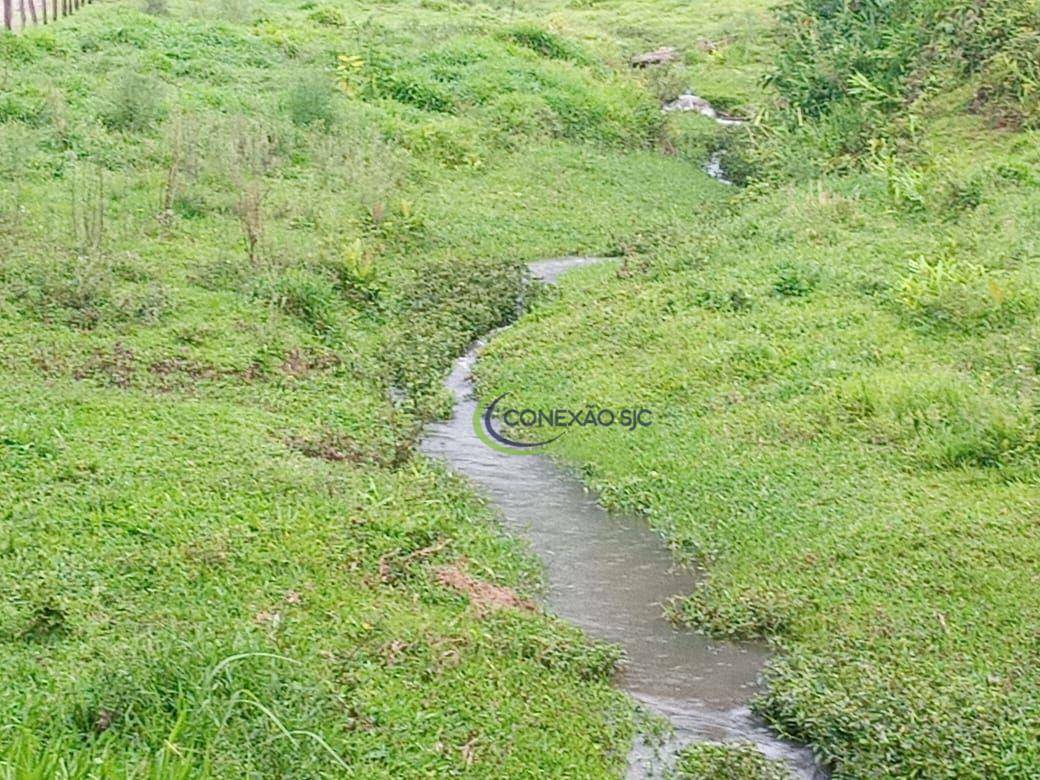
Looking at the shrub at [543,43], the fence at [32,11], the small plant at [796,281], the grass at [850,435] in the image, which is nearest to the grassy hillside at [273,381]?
the fence at [32,11]

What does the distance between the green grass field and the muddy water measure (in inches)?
7.3

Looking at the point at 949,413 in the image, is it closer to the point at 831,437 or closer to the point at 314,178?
the point at 831,437

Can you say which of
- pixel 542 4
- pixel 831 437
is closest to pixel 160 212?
pixel 831 437

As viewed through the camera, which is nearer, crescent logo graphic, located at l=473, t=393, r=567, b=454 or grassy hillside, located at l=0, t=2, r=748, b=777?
grassy hillside, located at l=0, t=2, r=748, b=777

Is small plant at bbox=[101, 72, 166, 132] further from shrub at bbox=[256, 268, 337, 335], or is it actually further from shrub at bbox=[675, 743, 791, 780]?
shrub at bbox=[675, 743, 791, 780]

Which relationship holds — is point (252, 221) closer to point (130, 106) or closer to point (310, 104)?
point (130, 106)

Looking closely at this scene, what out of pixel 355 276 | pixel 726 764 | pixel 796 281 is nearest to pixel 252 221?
pixel 355 276

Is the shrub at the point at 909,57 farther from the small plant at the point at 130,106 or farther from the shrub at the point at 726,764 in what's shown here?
the shrub at the point at 726,764

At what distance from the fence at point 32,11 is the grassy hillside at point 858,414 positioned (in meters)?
11.5

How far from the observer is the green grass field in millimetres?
5906

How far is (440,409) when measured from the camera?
10766 mm

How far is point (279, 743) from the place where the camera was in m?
5.27

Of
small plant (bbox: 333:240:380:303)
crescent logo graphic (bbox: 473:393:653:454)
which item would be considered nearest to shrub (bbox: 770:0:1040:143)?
small plant (bbox: 333:240:380:303)

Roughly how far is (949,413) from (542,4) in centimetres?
2792
